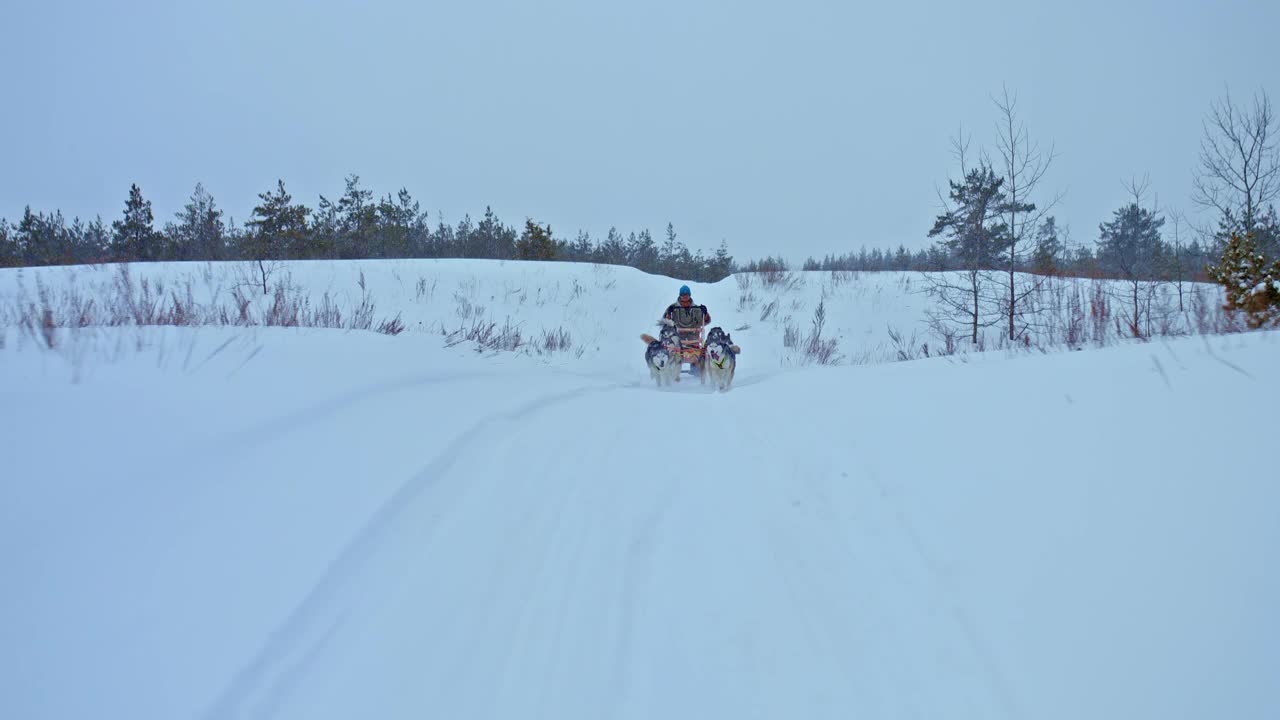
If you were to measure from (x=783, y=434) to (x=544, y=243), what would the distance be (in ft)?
141

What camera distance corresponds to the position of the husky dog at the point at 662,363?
308 inches

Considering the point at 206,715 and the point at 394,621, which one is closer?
the point at 206,715

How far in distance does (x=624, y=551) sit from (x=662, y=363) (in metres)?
5.50

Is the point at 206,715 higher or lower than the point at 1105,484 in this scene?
lower

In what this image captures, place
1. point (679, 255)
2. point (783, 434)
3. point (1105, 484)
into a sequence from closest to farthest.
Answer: point (1105, 484) < point (783, 434) < point (679, 255)

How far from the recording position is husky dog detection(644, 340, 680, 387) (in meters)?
7.82

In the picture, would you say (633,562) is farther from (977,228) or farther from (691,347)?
(977,228)

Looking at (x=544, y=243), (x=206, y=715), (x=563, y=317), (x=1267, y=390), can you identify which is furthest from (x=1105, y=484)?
(x=544, y=243)

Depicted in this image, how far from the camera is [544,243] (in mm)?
44719

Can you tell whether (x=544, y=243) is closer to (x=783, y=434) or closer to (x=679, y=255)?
(x=679, y=255)

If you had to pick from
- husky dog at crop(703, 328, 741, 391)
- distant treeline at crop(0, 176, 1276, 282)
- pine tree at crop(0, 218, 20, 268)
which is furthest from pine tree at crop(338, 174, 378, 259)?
husky dog at crop(703, 328, 741, 391)


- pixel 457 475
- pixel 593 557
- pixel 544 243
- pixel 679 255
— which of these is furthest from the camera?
pixel 679 255

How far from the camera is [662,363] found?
7.83 m

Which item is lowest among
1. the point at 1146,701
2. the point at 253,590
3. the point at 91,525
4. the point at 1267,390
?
the point at 1146,701
